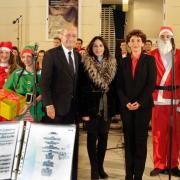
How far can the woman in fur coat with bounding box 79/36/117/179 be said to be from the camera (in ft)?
11.5

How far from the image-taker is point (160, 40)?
13.5 ft

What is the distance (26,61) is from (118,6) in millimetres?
8768

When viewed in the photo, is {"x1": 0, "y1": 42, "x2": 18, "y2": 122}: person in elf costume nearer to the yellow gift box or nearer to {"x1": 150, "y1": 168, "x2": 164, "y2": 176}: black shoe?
the yellow gift box

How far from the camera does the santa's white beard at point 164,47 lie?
4047 mm

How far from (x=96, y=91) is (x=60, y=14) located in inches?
202

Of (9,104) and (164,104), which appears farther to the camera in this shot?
(164,104)

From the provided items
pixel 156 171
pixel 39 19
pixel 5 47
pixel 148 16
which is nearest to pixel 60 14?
pixel 39 19

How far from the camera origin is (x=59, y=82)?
3.24 m

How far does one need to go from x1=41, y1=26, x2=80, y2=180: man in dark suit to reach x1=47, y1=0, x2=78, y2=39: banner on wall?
5088 mm

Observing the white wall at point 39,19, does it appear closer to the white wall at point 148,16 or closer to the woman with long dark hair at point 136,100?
the white wall at point 148,16

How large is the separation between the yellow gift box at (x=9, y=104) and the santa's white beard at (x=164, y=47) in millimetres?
1610

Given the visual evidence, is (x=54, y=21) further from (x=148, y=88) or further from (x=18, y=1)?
(x=148, y=88)

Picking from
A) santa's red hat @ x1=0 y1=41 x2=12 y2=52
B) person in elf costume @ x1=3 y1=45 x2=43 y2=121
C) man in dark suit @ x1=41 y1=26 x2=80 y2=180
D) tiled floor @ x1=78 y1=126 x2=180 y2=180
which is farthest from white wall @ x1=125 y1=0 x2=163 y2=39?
man in dark suit @ x1=41 y1=26 x2=80 y2=180

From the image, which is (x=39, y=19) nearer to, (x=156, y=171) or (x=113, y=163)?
(x=113, y=163)
